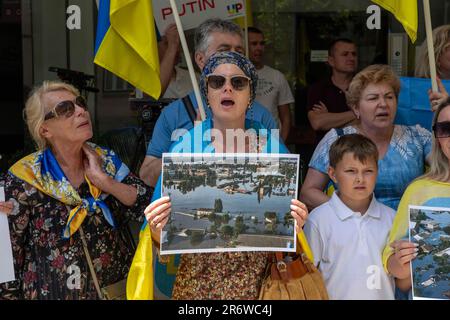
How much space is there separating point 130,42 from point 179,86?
1513 mm

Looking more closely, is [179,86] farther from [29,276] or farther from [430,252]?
[430,252]

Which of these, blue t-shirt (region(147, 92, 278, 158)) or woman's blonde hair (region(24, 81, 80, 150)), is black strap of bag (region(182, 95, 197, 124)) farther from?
woman's blonde hair (region(24, 81, 80, 150))

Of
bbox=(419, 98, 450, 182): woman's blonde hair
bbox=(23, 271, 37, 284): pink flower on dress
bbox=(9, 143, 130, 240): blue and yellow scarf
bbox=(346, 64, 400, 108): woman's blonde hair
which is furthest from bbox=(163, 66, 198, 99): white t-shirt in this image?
bbox=(419, 98, 450, 182): woman's blonde hair

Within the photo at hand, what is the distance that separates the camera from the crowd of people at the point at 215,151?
3070 mm

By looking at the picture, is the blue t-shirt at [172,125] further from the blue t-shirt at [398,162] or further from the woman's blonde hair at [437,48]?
the woman's blonde hair at [437,48]

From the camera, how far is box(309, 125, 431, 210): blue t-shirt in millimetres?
3594

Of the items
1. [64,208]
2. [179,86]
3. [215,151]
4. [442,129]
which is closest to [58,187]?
[64,208]

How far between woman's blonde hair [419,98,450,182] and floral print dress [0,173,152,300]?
148cm

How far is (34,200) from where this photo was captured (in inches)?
131

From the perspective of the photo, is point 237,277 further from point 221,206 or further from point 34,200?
point 34,200

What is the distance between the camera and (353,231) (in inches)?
130

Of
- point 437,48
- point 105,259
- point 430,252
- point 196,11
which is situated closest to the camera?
point 430,252

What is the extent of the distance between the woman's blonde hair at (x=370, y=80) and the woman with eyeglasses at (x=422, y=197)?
0.47 meters
